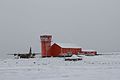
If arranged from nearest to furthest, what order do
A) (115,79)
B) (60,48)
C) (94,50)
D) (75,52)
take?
(115,79) < (60,48) < (75,52) < (94,50)

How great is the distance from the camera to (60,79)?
43.0 feet

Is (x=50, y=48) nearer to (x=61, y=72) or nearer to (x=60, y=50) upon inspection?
(x=60, y=50)

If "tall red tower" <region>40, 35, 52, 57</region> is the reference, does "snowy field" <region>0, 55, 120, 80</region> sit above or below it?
below

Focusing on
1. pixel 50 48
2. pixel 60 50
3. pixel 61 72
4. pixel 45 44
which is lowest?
pixel 61 72

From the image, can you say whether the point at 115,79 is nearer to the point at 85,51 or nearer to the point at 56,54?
the point at 56,54

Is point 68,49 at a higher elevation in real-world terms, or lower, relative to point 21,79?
higher

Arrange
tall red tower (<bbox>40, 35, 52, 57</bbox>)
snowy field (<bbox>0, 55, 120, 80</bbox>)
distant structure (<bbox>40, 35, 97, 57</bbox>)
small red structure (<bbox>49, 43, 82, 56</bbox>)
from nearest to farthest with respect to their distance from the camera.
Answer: snowy field (<bbox>0, 55, 120, 80</bbox>)
small red structure (<bbox>49, 43, 82, 56</bbox>)
distant structure (<bbox>40, 35, 97, 57</bbox>)
tall red tower (<bbox>40, 35, 52, 57</bbox>)

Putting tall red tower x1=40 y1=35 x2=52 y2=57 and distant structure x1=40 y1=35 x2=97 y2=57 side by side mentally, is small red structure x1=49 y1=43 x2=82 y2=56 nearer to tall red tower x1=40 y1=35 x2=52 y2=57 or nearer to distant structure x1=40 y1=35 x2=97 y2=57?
distant structure x1=40 y1=35 x2=97 y2=57

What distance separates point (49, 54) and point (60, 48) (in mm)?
3364

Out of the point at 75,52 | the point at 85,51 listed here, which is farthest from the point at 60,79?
the point at 85,51

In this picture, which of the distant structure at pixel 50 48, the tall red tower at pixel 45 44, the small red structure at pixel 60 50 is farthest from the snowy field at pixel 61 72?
the tall red tower at pixel 45 44

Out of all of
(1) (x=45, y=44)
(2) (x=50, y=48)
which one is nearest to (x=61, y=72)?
(2) (x=50, y=48)

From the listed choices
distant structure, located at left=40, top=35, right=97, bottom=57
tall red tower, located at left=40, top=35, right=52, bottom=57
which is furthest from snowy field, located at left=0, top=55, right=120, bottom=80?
tall red tower, located at left=40, top=35, right=52, bottom=57

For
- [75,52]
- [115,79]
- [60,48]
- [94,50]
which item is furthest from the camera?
[94,50]
